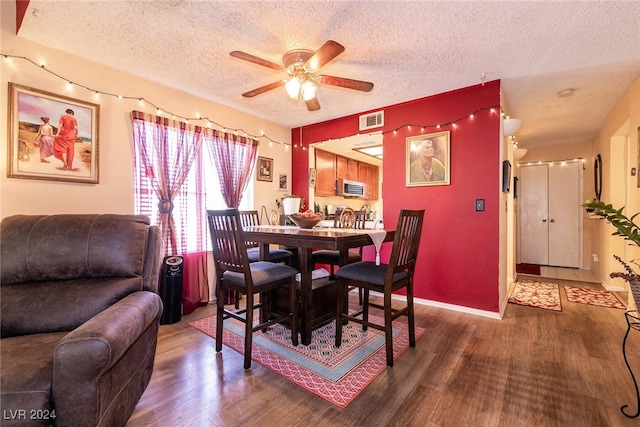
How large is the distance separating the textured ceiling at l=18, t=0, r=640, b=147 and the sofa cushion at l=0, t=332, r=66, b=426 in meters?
2.10

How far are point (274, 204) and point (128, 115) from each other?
2126 mm

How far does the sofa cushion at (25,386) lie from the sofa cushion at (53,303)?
26 cm

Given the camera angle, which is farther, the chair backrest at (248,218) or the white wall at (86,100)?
the chair backrest at (248,218)

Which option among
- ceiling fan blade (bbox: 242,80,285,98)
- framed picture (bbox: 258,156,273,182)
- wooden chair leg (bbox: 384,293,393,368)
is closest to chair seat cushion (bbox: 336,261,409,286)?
wooden chair leg (bbox: 384,293,393,368)

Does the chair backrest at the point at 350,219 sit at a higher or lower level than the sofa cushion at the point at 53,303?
higher

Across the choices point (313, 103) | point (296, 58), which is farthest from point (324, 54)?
point (313, 103)

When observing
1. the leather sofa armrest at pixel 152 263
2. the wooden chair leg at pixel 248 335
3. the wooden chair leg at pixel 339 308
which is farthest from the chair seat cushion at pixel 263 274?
the leather sofa armrest at pixel 152 263

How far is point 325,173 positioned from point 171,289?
3115mm

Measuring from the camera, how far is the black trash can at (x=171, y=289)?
108 inches

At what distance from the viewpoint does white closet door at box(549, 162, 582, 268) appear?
5.34 meters

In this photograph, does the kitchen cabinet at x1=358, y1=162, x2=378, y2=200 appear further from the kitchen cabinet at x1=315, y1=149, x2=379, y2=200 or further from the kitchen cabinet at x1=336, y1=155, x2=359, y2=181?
the kitchen cabinet at x1=336, y1=155, x2=359, y2=181

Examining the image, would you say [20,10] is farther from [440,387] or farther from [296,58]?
[440,387]

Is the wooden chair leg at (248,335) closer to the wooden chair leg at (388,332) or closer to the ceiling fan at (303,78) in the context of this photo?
the wooden chair leg at (388,332)

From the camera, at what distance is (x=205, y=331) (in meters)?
2.56
